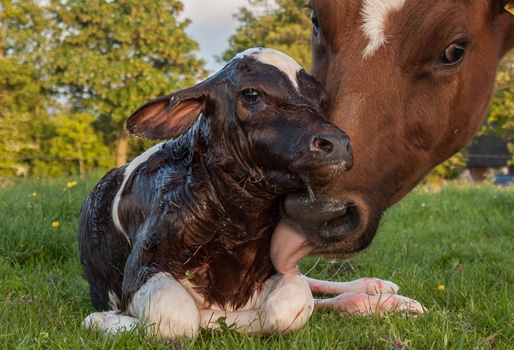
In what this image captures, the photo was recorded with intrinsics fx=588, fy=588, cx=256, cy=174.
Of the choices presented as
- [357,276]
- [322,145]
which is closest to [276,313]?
[322,145]

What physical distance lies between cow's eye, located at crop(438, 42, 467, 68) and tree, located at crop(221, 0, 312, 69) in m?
27.3

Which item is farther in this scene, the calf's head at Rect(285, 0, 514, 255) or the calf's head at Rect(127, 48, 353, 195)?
the calf's head at Rect(285, 0, 514, 255)

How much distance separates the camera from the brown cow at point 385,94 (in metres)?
1.97

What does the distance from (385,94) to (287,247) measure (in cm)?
67

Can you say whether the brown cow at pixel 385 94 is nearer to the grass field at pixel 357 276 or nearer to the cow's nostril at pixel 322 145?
the cow's nostril at pixel 322 145

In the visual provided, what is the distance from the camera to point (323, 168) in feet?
5.58

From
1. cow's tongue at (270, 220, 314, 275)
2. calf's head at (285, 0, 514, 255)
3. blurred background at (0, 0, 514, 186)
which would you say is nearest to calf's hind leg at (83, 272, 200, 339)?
cow's tongue at (270, 220, 314, 275)

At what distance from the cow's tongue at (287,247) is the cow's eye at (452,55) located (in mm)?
888

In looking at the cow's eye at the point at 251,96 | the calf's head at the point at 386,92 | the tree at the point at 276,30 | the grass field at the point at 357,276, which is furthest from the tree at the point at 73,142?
the cow's eye at the point at 251,96

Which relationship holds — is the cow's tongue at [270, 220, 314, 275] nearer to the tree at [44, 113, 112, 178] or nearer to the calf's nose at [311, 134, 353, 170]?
the calf's nose at [311, 134, 353, 170]

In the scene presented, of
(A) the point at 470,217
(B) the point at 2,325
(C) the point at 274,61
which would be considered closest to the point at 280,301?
(C) the point at 274,61

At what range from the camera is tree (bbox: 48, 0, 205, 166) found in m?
27.6

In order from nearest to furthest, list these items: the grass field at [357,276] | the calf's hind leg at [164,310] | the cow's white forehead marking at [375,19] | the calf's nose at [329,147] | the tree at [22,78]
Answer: the calf's nose at [329,147] < the calf's hind leg at [164,310] < the grass field at [357,276] < the cow's white forehead marking at [375,19] < the tree at [22,78]

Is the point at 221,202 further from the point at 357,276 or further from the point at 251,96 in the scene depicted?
the point at 357,276
